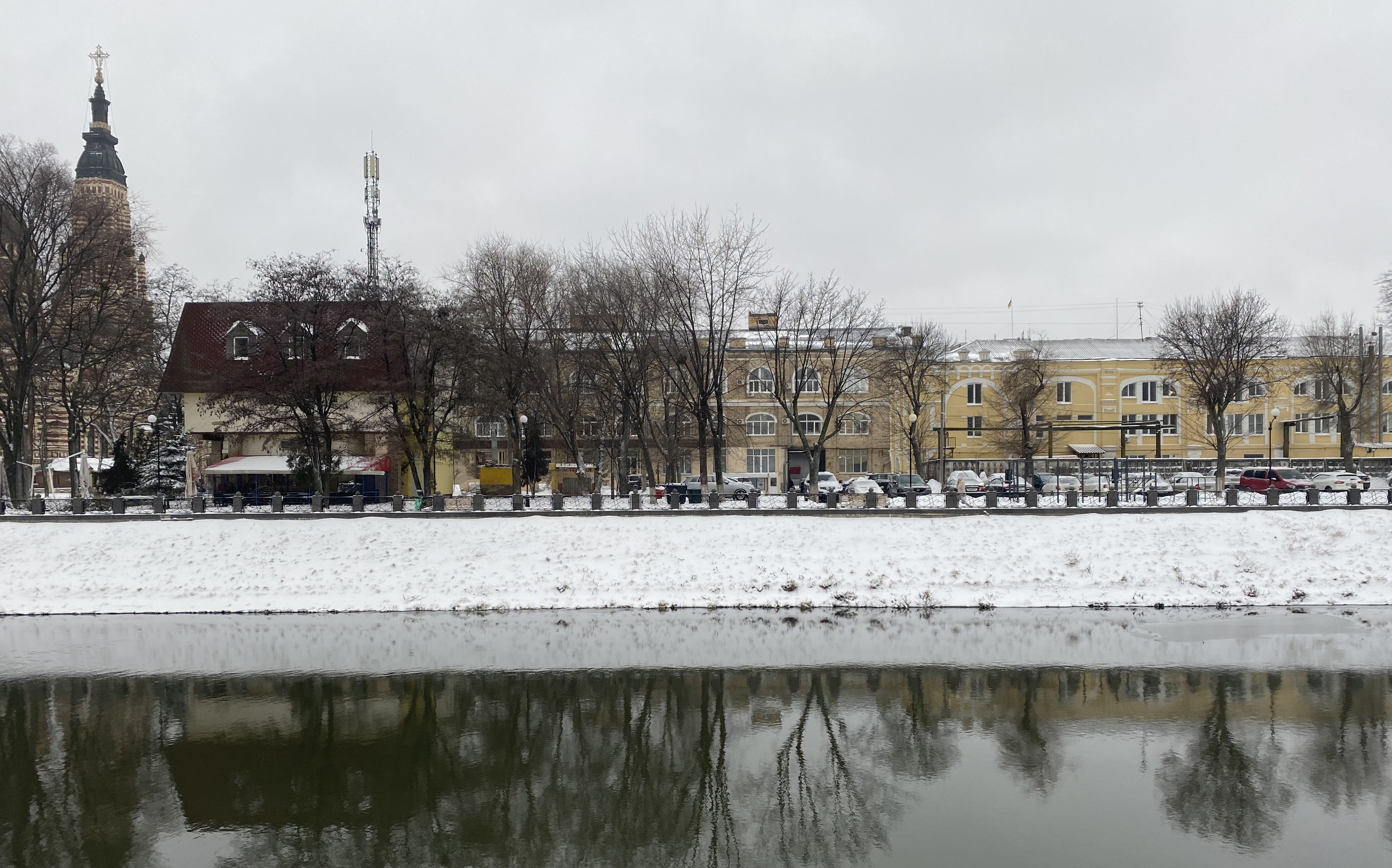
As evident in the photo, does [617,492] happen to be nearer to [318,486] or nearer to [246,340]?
[318,486]

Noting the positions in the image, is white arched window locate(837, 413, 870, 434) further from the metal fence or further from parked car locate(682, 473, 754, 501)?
the metal fence

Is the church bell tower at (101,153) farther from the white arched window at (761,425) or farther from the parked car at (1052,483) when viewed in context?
the parked car at (1052,483)

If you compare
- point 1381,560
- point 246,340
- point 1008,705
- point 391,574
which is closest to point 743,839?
point 1008,705

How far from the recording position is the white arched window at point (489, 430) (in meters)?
52.2

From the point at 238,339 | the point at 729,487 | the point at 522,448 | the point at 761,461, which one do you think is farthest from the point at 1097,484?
the point at 238,339

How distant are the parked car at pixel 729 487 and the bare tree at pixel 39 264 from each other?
A: 90.7 ft

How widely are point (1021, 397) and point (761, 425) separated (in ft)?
59.6

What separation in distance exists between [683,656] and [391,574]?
11.8 meters

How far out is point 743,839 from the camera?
402 inches

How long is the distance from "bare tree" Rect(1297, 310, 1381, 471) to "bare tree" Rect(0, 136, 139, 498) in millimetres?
67470

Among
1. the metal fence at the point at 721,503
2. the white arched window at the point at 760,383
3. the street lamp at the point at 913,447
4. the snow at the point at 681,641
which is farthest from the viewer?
the white arched window at the point at 760,383

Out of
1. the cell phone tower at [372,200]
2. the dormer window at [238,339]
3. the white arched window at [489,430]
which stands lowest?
the white arched window at [489,430]

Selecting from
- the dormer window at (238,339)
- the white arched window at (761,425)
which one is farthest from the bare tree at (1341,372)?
the dormer window at (238,339)

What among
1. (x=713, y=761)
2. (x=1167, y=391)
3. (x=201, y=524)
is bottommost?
(x=713, y=761)
